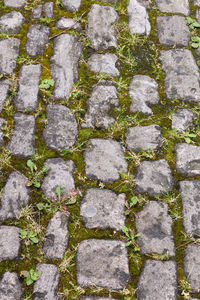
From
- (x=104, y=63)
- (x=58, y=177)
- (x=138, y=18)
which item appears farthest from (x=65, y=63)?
(x=58, y=177)

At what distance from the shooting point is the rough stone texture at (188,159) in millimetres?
2576

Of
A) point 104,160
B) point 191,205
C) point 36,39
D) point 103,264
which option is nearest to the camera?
point 103,264

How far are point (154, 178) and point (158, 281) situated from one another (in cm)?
72

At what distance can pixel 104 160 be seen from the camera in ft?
8.43

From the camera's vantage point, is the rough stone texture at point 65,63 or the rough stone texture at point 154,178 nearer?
the rough stone texture at point 154,178

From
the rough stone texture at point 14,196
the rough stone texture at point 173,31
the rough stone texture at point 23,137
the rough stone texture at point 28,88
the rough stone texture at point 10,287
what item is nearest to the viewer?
the rough stone texture at point 10,287

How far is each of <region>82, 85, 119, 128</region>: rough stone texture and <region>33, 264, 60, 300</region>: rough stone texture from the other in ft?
3.68

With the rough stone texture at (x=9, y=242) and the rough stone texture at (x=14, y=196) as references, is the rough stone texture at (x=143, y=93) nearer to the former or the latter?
the rough stone texture at (x=14, y=196)

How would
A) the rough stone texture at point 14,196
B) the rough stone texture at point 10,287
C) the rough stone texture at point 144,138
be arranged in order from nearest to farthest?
the rough stone texture at point 10,287, the rough stone texture at point 14,196, the rough stone texture at point 144,138

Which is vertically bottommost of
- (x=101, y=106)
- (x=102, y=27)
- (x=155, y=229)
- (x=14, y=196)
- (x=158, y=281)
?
(x=158, y=281)

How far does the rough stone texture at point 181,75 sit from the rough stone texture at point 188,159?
493mm

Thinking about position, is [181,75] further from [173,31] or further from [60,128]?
[60,128]

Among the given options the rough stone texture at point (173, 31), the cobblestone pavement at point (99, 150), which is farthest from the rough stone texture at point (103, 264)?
the rough stone texture at point (173, 31)

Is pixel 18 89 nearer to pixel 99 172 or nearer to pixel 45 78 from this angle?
pixel 45 78
